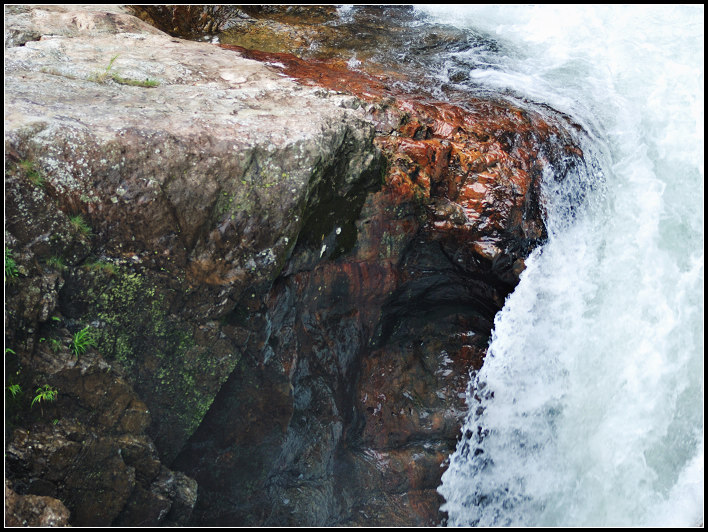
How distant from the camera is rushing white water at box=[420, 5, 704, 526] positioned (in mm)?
5832

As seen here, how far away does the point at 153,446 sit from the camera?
429cm

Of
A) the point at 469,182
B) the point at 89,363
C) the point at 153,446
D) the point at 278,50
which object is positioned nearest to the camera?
the point at 89,363

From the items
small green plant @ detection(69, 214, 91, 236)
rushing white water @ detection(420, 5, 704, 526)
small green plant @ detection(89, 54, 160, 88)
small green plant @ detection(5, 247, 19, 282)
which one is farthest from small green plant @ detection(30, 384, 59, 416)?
rushing white water @ detection(420, 5, 704, 526)

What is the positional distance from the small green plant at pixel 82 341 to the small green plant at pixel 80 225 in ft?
2.38

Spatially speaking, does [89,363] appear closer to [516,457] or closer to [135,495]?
[135,495]

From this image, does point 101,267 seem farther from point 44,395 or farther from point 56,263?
point 44,395

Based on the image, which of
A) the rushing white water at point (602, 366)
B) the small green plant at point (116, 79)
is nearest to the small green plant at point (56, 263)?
the small green plant at point (116, 79)

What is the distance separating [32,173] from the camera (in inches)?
144

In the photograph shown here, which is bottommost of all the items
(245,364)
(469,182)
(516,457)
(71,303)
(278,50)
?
(516,457)

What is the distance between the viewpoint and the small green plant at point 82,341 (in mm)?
3885

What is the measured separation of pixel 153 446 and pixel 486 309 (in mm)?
3747

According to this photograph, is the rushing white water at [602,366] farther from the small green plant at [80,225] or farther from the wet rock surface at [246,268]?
the small green plant at [80,225]

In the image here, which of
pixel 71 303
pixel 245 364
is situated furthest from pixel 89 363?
pixel 245 364

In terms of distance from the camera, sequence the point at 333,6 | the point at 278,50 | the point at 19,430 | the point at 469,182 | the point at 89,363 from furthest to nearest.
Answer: the point at 333,6 → the point at 278,50 → the point at 469,182 → the point at 89,363 → the point at 19,430
